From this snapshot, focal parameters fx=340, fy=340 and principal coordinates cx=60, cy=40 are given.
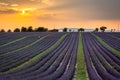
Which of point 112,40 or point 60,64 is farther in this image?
point 112,40

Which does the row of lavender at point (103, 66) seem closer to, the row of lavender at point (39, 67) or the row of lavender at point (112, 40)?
the row of lavender at point (39, 67)

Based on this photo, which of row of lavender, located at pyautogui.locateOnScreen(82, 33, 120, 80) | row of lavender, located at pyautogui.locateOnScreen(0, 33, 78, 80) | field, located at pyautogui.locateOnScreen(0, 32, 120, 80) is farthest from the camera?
row of lavender, located at pyautogui.locateOnScreen(82, 33, 120, 80)

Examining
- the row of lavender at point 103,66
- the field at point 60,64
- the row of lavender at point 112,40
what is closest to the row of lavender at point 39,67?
the field at point 60,64

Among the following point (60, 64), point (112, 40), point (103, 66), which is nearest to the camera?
point (103, 66)

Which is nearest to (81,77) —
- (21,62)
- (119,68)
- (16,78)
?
(119,68)

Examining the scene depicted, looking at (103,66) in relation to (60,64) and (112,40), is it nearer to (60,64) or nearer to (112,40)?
(60,64)

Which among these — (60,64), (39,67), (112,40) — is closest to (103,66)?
(60,64)

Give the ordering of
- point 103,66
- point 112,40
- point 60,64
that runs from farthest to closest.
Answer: point 112,40 → point 60,64 → point 103,66

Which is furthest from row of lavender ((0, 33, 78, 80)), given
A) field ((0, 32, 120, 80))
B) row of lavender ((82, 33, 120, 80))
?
row of lavender ((82, 33, 120, 80))

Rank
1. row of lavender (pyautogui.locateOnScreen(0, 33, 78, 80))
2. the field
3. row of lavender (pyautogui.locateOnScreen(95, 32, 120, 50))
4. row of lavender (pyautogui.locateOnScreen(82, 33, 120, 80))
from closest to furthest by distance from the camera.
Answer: row of lavender (pyautogui.locateOnScreen(0, 33, 78, 80)) < the field < row of lavender (pyautogui.locateOnScreen(82, 33, 120, 80)) < row of lavender (pyautogui.locateOnScreen(95, 32, 120, 50))

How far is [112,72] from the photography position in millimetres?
21500

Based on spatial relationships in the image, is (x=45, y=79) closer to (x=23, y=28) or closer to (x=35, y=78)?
(x=35, y=78)

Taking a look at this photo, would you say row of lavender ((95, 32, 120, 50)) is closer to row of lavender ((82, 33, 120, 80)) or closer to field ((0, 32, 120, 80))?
field ((0, 32, 120, 80))

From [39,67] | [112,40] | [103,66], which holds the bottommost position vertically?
[112,40]
